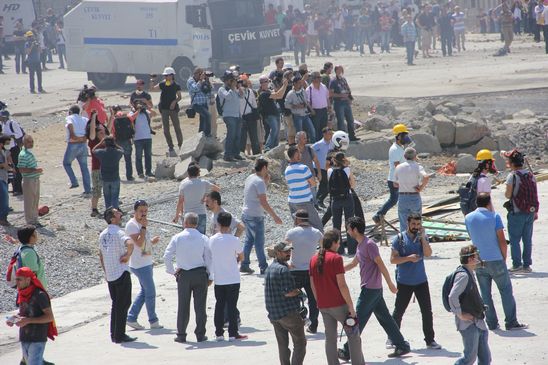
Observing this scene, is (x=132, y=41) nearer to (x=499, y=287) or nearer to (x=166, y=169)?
(x=166, y=169)

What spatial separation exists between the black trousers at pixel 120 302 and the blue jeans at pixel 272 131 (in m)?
10.6

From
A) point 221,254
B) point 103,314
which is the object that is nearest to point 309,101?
point 103,314

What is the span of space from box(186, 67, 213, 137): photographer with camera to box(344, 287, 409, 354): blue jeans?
12453mm

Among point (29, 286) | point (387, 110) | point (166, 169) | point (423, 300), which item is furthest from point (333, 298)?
point (387, 110)

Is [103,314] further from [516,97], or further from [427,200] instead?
[516,97]

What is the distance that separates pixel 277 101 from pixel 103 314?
965cm

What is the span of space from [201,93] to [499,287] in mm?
12231

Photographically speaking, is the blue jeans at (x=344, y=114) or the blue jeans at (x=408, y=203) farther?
the blue jeans at (x=344, y=114)

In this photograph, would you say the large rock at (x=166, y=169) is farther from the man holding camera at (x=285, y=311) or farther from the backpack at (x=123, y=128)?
the man holding camera at (x=285, y=311)

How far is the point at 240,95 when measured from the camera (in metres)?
22.4

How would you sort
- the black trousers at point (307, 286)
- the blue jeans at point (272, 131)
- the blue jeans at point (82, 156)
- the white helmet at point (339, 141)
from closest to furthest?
the black trousers at point (307, 286) → the white helmet at point (339, 141) → the blue jeans at point (82, 156) → the blue jeans at point (272, 131)

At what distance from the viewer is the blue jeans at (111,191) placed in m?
18.8

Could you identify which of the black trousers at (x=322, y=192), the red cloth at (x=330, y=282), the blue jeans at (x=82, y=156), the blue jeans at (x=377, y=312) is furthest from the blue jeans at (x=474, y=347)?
the blue jeans at (x=82, y=156)

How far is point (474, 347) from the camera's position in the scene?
10305mm
